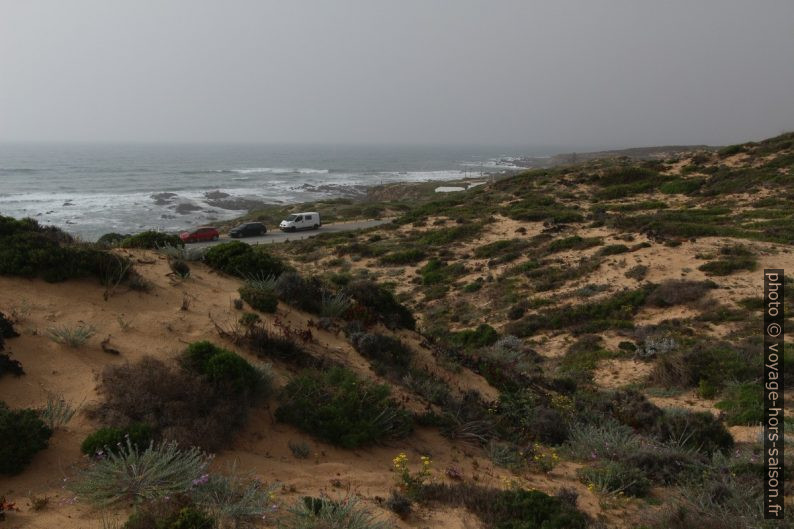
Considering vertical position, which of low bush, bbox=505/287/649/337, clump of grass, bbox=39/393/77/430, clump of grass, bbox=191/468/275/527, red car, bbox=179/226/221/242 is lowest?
low bush, bbox=505/287/649/337

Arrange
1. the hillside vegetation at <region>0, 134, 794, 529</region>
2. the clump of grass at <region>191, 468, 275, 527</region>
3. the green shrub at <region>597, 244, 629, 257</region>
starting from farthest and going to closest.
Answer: the green shrub at <region>597, 244, 629, 257</region> → the hillside vegetation at <region>0, 134, 794, 529</region> → the clump of grass at <region>191, 468, 275, 527</region>

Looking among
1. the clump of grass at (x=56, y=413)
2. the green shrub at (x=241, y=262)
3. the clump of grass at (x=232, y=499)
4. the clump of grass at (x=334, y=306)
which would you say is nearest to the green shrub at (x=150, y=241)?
the green shrub at (x=241, y=262)

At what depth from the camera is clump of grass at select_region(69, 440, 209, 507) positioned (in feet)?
13.6

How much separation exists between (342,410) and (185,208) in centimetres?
6368

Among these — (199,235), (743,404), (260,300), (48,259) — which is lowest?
(743,404)

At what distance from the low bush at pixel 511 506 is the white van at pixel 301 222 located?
3627 cm

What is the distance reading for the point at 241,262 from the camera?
35.8 feet

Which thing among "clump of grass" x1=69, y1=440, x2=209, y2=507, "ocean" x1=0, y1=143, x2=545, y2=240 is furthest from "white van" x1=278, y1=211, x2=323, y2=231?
"clump of grass" x1=69, y1=440, x2=209, y2=507

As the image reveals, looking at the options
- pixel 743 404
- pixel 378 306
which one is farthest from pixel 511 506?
pixel 743 404

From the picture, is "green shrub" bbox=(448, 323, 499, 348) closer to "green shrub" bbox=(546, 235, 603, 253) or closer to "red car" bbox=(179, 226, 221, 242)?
"green shrub" bbox=(546, 235, 603, 253)

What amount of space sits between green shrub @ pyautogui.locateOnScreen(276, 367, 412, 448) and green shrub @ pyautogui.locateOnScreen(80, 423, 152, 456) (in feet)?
5.22

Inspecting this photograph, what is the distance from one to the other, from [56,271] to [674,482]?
9.47 meters

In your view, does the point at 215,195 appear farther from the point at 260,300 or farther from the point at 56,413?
the point at 56,413

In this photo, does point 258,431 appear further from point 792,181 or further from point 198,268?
point 792,181
